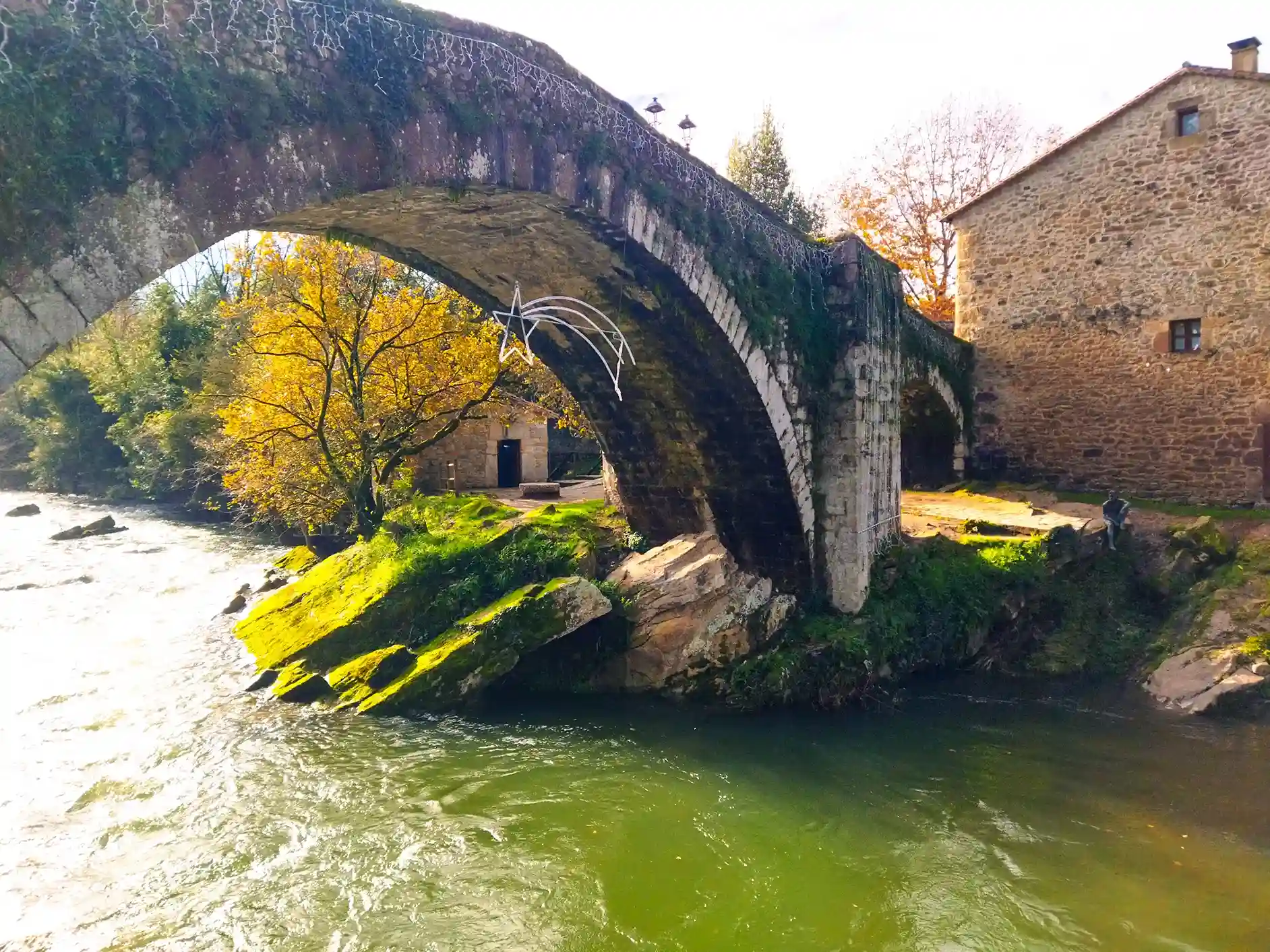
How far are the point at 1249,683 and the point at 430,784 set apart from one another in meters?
8.33

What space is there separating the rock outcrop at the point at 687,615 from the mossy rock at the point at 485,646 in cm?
55

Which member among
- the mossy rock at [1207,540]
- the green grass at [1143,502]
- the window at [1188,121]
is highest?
the window at [1188,121]

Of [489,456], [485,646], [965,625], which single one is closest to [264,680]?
[485,646]

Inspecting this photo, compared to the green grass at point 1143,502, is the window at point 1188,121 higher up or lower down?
higher up

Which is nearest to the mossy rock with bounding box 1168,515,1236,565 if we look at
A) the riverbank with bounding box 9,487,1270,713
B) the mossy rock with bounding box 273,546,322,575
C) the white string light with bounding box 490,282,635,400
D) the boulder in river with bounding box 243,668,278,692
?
the riverbank with bounding box 9,487,1270,713

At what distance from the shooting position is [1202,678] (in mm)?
9500

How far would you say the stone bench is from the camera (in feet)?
51.7

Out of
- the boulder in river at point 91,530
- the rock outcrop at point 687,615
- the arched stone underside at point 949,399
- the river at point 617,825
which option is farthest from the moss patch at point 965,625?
the boulder in river at point 91,530

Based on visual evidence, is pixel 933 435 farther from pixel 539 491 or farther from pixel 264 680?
pixel 264 680

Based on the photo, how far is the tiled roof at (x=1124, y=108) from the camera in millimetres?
12953

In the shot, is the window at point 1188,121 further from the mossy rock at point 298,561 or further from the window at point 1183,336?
the mossy rock at point 298,561

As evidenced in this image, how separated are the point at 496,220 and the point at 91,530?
671 inches

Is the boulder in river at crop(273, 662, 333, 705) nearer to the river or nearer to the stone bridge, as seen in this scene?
the river

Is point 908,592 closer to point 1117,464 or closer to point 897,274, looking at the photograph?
point 897,274
